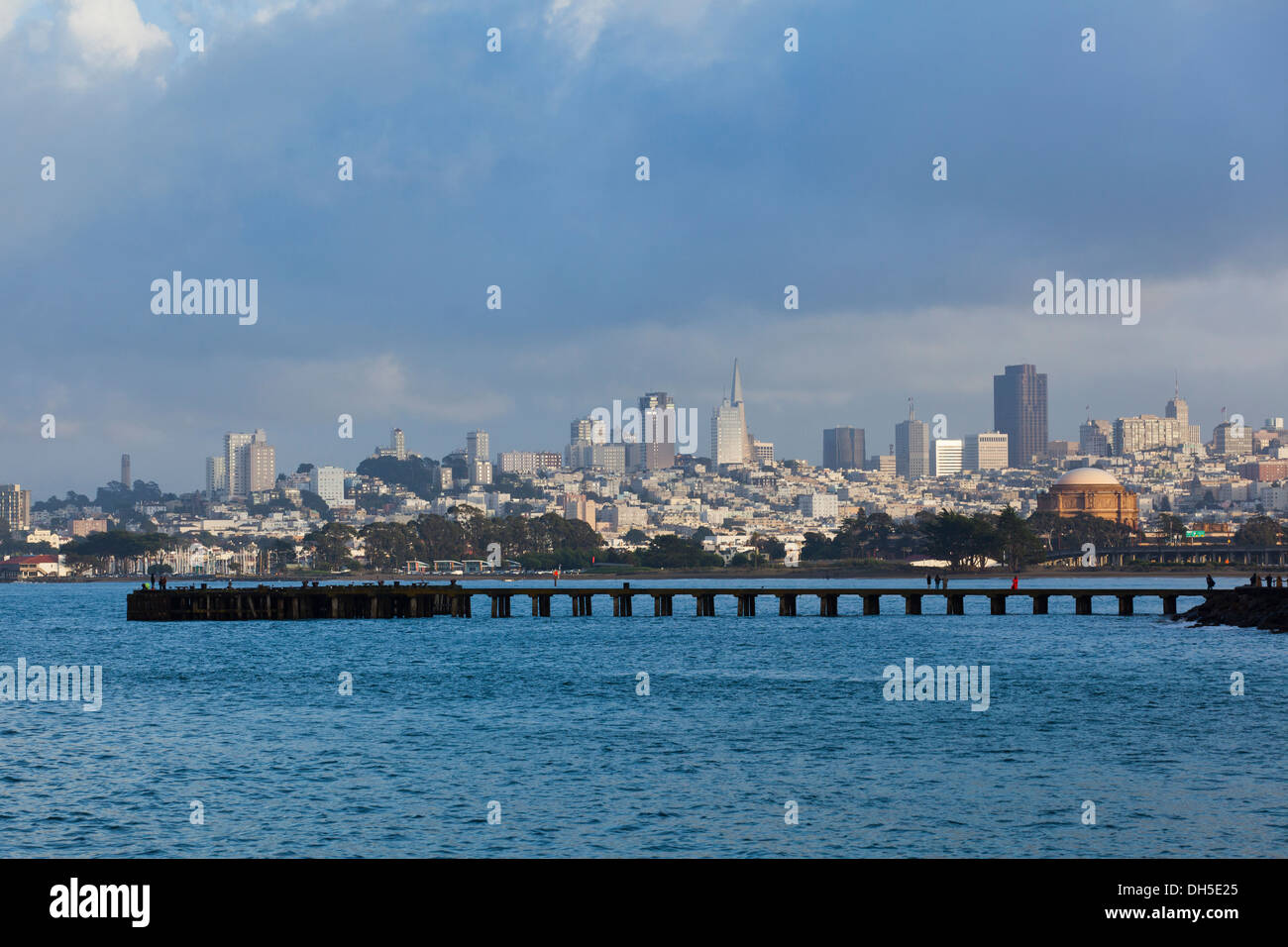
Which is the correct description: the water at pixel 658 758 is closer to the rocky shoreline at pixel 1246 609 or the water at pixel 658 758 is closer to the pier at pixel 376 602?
the rocky shoreline at pixel 1246 609

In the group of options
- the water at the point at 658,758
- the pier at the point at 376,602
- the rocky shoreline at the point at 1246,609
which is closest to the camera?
the water at the point at 658,758

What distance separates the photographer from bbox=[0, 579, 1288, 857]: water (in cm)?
2636

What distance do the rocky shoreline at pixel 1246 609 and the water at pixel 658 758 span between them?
1219 centimetres

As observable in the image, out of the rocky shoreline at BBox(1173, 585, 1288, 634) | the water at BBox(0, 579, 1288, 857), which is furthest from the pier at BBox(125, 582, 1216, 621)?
the water at BBox(0, 579, 1288, 857)

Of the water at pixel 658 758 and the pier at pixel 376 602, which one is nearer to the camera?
the water at pixel 658 758

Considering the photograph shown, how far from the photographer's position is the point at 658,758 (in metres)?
36.1

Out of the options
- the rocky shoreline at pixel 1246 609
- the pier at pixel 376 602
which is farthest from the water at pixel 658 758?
the pier at pixel 376 602

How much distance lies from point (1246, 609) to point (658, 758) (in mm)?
63563

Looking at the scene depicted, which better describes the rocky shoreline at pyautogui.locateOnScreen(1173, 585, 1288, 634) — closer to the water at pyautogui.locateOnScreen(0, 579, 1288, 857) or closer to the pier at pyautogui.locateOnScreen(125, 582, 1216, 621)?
the pier at pyautogui.locateOnScreen(125, 582, 1216, 621)

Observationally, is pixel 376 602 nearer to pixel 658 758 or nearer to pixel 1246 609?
pixel 1246 609

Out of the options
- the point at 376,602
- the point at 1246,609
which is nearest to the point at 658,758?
the point at 1246,609

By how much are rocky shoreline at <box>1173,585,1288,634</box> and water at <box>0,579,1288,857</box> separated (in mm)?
12188

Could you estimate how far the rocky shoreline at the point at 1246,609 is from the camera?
267 ft
